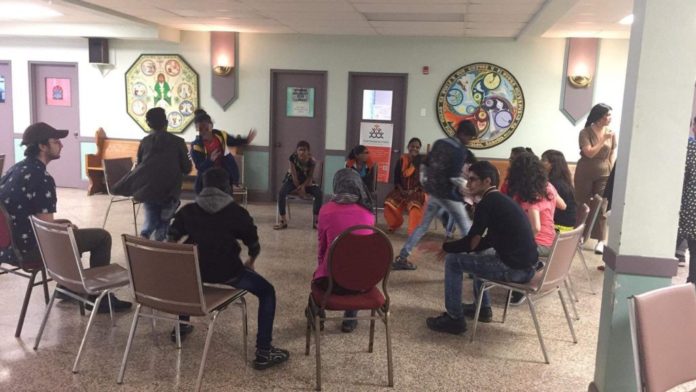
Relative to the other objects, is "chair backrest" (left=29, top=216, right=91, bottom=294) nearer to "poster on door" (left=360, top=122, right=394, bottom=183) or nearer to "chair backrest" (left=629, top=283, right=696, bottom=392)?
"chair backrest" (left=629, top=283, right=696, bottom=392)

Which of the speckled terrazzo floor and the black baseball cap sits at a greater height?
the black baseball cap

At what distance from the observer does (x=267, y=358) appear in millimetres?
2928

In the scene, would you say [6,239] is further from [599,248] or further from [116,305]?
[599,248]

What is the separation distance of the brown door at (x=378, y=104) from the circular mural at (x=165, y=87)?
2372 mm

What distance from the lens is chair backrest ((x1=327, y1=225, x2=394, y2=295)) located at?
260cm

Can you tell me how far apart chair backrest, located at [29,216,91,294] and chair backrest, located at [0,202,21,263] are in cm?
35

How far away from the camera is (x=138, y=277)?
2.60m

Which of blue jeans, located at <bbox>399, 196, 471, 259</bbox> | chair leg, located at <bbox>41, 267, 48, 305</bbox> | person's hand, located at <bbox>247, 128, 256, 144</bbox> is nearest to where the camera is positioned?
chair leg, located at <bbox>41, 267, 48, 305</bbox>

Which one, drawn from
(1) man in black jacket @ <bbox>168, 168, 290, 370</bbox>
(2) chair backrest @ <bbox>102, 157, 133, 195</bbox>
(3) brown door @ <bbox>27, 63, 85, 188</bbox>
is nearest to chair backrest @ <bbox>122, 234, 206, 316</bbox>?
(1) man in black jacket @ <bbox>168, 168, 290, 370</bbox>

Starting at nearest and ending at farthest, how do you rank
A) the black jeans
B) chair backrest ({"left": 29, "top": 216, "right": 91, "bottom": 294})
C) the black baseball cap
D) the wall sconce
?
chair backrest ({"left": 29, "top": 216, "right": 91, "bottom": 294}) → the black baseball cap → the black jeans → the wall sconce

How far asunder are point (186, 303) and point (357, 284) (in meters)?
0.84

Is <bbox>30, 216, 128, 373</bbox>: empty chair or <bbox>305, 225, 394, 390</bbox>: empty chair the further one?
<bbox>30, 216, 128, 373</bbox>: empty chair

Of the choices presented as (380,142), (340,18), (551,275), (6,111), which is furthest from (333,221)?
(6,111)

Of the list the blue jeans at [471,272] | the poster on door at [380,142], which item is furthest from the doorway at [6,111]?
the blue jeans at [471,272]
